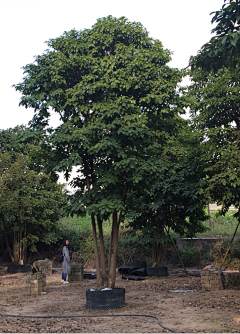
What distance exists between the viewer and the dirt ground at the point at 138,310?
518 cm

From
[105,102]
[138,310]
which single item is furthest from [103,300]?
[105,102]

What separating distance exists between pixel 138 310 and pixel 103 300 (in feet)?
2.34

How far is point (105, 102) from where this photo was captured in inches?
309

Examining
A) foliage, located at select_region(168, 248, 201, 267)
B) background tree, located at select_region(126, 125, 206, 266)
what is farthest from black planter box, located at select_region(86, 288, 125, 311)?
foliage, located at select_region(168, 248, 201, 267)

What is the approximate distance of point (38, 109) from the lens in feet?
27.4

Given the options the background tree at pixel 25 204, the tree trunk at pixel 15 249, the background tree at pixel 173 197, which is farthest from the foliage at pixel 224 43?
the tree trunk at pixel 15 249

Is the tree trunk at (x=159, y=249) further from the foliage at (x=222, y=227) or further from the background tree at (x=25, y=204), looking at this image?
the background tree at (x=25, y=204)

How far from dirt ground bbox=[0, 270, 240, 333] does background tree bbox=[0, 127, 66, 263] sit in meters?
5.59

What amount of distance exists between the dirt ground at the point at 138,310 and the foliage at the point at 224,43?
422cm

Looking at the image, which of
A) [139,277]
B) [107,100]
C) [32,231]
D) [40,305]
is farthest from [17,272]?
[107,100]

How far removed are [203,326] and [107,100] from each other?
5203mm

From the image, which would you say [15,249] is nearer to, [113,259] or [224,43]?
[113,259]

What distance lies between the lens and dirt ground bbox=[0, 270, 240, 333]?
5.18 meters

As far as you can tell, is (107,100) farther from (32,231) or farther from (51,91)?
(32,231)
